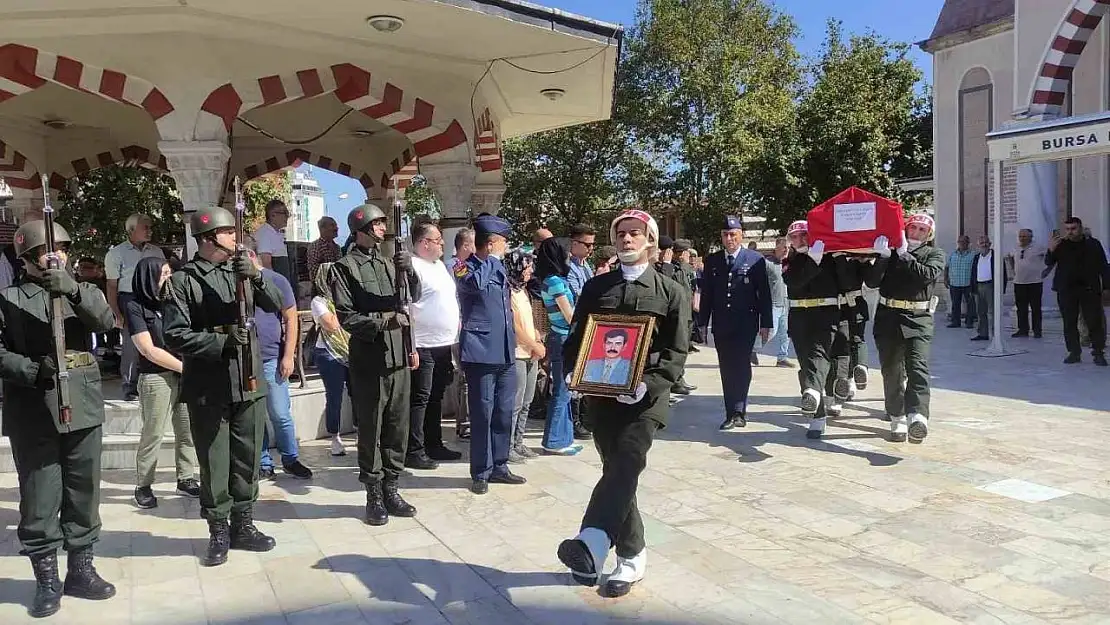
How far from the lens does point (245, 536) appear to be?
4.07 metres

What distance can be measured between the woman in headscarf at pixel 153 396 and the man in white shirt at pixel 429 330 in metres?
1.34

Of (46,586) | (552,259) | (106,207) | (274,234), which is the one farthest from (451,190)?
(106,207)

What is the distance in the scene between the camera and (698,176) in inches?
912

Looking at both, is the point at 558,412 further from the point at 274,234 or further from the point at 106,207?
the point at 106,207

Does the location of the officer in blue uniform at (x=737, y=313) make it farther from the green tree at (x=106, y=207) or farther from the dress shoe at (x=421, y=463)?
the green tree at (x=106, y=207)

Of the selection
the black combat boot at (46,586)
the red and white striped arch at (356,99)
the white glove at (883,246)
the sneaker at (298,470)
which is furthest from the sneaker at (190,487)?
the white glove at (883,246)

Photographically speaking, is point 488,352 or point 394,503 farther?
point 488,352

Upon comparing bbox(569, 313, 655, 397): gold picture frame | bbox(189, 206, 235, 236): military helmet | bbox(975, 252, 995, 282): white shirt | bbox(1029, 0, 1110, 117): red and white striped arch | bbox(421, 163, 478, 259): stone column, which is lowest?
bbox(569, 313, 655, 397): gold picture frame

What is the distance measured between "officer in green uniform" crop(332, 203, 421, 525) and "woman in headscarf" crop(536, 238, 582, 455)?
1.30 meters

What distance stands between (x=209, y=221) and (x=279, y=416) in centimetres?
177

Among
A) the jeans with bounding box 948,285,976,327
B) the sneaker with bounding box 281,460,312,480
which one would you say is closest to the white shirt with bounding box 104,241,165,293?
the sneaker with bounding box 281,460,312,480

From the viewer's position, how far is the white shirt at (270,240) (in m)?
6.97

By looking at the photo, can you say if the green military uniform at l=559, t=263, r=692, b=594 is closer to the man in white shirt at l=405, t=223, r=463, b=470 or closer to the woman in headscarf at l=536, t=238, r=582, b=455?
the man in white shirt at l=405, t=223, r=463, b=470

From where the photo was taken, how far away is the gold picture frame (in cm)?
330
